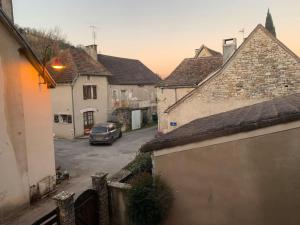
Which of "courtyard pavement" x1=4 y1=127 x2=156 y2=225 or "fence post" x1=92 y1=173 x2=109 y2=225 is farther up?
"fence post" x1=92 y1=173 x2=109 y2=225

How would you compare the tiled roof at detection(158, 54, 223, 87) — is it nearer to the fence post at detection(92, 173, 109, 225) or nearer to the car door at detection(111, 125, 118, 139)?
the car door at detection(111, 125, 118, 139)

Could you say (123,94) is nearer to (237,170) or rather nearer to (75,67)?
(75,67)

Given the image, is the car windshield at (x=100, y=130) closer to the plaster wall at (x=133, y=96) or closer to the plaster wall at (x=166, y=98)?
the plaster wall at (x=166, y=98)

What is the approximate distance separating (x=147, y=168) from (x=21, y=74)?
21.0 feet

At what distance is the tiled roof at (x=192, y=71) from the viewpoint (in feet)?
73.3

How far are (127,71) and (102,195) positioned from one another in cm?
2783

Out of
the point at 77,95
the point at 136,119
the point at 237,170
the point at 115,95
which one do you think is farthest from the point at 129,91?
the point at 237,170

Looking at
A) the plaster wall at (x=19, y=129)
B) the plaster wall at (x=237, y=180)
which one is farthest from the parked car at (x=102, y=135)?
the plaster wall at (x=237, y=180)

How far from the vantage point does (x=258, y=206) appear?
657 cm

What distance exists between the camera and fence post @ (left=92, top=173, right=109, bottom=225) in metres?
8.36

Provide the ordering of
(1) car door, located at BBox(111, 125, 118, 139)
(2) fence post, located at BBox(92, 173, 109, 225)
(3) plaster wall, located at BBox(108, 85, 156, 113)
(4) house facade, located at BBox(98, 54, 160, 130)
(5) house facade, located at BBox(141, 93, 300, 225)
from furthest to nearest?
(3) plaster wall, located at BBox(108, 85, 156, 113)
(4) house facade, located at BBox(98, 54, 160, 130)
(1) car door, located at BBox(111, 125, 118, 139)
(2) fence post, located at BBox(92, 173, 109, 225)
(5) house facade, located at BBox(141, 93, 300, 225)

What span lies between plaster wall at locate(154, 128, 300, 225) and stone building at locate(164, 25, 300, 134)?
9.91 meters

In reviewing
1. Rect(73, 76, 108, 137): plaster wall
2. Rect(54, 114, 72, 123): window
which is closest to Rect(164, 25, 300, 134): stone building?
Rect(73, 76, 108, 137): plaster wall

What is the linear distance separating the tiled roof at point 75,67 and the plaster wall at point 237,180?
2016 centimetres
